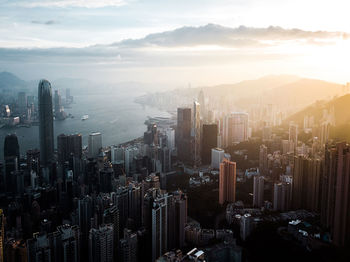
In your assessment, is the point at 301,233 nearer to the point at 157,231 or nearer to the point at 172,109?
the point at 157,231

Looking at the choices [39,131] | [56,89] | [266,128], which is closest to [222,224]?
[39,131]

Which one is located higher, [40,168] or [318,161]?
[318,161]

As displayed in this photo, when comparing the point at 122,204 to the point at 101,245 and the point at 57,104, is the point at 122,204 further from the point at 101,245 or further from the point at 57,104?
the point at 57,104

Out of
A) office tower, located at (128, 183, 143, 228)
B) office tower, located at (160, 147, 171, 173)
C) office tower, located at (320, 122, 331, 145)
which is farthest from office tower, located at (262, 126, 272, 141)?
office tower, located at (128, 183, 143, 228)

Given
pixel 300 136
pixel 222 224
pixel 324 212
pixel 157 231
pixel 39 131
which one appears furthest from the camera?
pixel 300 136

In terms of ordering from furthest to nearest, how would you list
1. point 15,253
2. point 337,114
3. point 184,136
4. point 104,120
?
point 104,120 → point 184,136 → point 337,114 → point 15,253

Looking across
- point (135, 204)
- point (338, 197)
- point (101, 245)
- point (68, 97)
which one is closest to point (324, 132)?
point (338, 197)

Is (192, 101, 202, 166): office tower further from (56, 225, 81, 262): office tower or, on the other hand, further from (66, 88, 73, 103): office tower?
(56, 225, 81, 262): office tower
